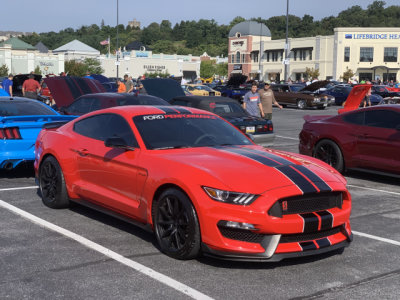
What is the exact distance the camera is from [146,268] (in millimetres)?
4770

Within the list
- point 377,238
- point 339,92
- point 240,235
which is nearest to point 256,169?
point 240,235

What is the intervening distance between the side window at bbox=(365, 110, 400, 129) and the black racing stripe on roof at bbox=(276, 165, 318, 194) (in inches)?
198

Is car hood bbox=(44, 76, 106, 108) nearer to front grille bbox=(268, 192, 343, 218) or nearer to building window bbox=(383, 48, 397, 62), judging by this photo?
front grille bbox=(268, 192, 343, 218)

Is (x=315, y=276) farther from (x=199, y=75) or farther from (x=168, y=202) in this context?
(x=199, y=75)

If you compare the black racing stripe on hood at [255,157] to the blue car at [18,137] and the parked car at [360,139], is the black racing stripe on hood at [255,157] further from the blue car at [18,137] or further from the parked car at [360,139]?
the parked car at [360,139]

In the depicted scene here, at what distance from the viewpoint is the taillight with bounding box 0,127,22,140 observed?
28.0 ft

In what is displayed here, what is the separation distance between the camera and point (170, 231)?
505 centimetres

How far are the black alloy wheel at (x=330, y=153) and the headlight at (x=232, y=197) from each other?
5.85 meters

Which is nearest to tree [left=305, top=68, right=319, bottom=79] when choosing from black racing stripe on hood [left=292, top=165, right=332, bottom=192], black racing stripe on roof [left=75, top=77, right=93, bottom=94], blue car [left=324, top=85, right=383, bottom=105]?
blue car [left=324, top=85, right=383, bottom=105]

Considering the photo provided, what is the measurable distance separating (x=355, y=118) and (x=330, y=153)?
0.83 m

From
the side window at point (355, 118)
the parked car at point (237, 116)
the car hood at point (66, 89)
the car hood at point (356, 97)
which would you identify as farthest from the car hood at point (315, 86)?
the side window at point (355, 118)

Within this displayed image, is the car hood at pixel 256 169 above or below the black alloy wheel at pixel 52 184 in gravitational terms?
above

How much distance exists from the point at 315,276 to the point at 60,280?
2176mm

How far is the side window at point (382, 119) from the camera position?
368 inches
